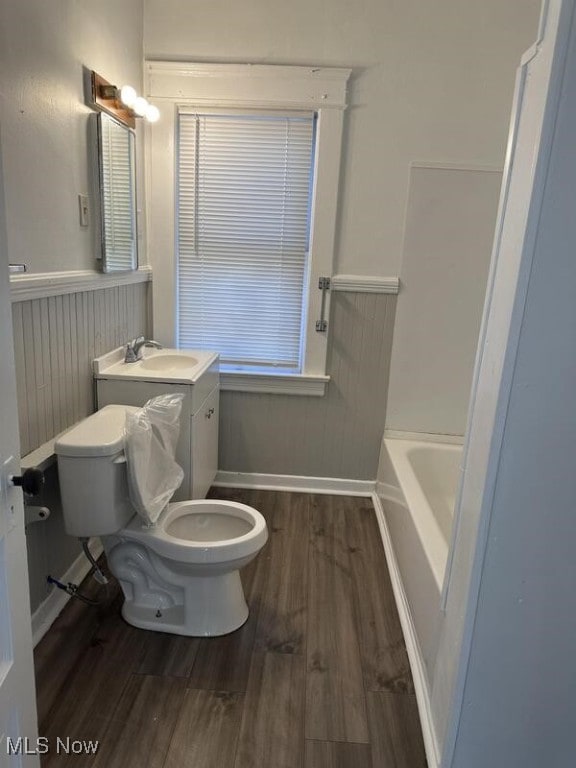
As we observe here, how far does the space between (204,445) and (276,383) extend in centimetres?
59

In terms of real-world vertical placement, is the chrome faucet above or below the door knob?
below

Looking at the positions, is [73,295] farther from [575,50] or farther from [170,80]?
[575,50]

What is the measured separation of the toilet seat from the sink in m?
0.80

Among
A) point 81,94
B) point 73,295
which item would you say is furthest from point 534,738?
point 81,94

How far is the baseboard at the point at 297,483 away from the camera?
307cm

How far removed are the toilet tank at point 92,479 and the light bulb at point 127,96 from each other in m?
1.40

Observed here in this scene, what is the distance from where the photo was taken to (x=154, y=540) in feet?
5.91

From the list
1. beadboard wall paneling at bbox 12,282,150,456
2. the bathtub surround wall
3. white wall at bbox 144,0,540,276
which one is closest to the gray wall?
beadboard wall paneling at bbox 12,282,150,456

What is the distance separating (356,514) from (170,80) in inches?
95.8

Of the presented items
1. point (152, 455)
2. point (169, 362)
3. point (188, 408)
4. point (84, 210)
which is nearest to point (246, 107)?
point (84, 210)

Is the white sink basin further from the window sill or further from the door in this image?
the door

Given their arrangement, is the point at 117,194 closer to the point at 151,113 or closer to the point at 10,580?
the point at 151,113

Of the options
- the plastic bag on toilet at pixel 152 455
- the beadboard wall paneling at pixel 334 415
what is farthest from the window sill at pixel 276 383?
the plastic bag on toilet at pixel 152 455

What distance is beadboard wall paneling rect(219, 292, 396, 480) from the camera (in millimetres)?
2865
